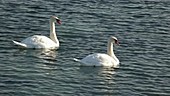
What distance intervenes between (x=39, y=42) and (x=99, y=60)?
468 centimetres

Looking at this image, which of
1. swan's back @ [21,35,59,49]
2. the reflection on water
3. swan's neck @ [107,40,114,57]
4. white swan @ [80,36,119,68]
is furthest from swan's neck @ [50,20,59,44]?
white swan @ [80,36,119,68]

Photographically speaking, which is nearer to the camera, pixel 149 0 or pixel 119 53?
pixel 119 53

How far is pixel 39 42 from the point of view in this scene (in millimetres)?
34219

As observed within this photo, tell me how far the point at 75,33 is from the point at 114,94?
10.4m

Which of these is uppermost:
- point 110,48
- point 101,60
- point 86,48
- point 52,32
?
point 52,32

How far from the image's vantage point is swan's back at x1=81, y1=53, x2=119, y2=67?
30275 mm

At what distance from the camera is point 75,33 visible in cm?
3616

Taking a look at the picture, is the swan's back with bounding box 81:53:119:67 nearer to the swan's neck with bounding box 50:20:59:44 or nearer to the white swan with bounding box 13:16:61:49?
the white swan with bounding box 13:16:61:49

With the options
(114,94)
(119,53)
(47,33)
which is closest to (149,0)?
(47,33)

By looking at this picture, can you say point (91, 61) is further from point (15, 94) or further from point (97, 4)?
point (97, 4)

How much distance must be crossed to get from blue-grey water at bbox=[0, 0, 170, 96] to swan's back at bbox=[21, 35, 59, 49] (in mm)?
491

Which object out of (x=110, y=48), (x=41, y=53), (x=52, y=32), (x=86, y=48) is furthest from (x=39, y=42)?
(x=110, y=48)

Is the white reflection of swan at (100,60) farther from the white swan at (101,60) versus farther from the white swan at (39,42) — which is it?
the white swan at (39,42)

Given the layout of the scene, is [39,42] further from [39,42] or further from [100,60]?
[100,60]
